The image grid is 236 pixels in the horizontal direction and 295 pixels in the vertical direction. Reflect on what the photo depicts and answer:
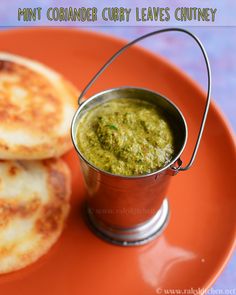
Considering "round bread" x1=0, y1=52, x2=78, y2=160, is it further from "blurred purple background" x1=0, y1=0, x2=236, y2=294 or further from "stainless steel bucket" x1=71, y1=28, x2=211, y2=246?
"blurred purple background" x1=0, y1=0, x2=236, y2=294

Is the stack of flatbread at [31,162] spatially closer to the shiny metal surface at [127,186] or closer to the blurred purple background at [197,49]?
the shiny metal surface at [127,186]

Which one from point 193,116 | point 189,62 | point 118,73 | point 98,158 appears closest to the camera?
point 98,158

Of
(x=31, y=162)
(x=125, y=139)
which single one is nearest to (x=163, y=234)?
(x=125, y=139)

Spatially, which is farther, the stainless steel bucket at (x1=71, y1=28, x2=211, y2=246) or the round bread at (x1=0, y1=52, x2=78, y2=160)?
the round bread at (x1=0, y1=52, x2=78, y2=160)

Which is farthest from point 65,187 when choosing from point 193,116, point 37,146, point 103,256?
point 193,116

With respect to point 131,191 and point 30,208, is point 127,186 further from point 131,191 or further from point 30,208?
point 30,208

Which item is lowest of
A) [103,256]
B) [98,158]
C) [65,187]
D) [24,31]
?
[103,256]

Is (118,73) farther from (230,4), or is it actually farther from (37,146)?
(230,4)

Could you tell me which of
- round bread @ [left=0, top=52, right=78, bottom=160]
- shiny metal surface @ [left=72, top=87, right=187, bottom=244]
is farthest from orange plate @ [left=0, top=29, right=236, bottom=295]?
round bread @ [left=0, top=52, right=78, bottom=160]
